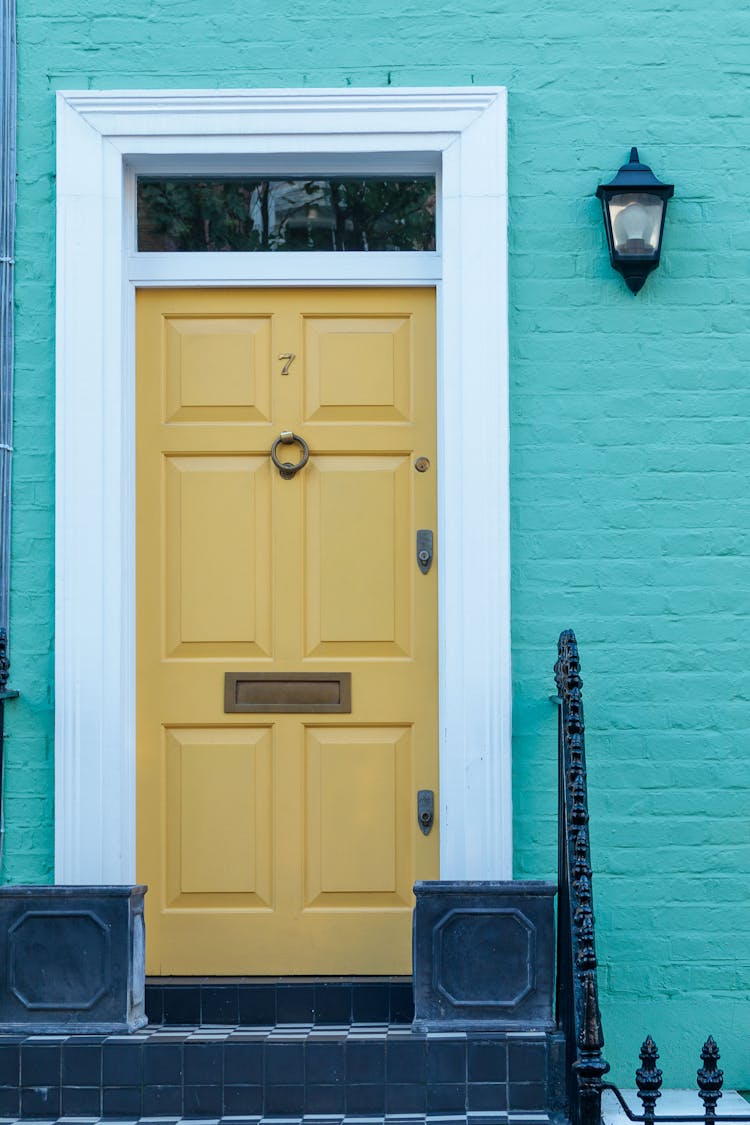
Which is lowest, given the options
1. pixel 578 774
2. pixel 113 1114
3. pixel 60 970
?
pixel 113 1114

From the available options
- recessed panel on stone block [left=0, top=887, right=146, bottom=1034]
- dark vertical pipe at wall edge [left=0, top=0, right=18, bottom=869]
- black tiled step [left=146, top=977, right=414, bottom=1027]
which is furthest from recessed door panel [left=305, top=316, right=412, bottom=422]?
black tiled step [left=146, top=977, right=414, bottom=1027]

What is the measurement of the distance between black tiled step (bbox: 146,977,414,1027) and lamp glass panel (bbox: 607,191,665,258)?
2451mm

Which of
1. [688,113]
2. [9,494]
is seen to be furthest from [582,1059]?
[688,113]

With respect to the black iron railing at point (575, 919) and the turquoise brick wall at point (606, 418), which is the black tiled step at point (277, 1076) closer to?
the black iron railing at point (575, 919)

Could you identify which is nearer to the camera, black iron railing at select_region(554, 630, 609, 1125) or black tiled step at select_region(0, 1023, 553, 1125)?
black iron railing at select_region(554, 630, 609, 1125)

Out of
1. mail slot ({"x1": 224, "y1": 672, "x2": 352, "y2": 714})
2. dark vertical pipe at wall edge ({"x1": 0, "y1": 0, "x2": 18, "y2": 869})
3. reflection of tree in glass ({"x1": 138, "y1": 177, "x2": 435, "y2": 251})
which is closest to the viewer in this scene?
dark vertical pipe at wall edge ({"x1": 0, "y1": 0, "x2": 18, "y2": 869})

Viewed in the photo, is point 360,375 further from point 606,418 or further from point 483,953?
point 483,953

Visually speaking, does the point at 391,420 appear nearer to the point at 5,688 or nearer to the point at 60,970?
the point at 5,688

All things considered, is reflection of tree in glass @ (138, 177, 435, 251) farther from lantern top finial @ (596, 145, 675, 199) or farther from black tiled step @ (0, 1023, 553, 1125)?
black tiled step @ (0, 1023, 553, 1125)

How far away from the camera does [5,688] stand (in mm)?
4770

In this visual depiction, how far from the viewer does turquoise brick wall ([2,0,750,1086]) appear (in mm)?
4812

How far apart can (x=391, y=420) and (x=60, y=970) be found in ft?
6.66

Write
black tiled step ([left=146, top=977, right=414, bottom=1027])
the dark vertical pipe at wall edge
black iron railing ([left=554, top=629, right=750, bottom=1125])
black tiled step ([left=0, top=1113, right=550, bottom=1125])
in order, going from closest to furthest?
1. black iron railing ([left=554, top=629, right=750, bottom=1125])
2. black tiled step ([left=0, top=1113, right=550, bottom=1125])
3. black tiled step ([left=146, top=977, right=414, bottom=1027])
4. the dark vertical pipe at wall edge

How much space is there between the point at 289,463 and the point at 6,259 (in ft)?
3.70
